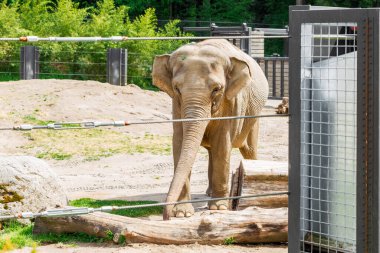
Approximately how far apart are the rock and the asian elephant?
117 cm

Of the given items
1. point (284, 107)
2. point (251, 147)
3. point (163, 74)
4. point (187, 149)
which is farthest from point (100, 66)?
point (187, 149)

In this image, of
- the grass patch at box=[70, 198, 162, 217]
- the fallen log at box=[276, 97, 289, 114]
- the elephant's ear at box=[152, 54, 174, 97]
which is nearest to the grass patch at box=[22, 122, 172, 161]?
the fallen log at box=[276, 97, 289, 114]

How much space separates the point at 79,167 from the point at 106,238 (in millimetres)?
6810

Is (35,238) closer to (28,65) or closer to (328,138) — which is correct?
(328,138)

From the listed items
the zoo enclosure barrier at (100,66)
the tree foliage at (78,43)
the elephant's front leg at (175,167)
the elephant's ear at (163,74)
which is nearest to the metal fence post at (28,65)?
the zoo enclosure barrier at (100,66)

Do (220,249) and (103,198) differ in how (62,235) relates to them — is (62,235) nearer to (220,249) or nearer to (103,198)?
(220,249)

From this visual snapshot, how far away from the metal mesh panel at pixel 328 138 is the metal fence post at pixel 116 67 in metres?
19.0

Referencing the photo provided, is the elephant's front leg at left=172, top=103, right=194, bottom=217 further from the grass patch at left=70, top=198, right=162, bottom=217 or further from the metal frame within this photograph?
the metal frame

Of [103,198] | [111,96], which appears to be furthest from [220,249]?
[111,96]

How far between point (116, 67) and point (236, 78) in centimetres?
1473

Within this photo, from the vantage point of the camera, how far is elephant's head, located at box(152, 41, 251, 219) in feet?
31.1

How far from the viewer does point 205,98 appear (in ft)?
32.1

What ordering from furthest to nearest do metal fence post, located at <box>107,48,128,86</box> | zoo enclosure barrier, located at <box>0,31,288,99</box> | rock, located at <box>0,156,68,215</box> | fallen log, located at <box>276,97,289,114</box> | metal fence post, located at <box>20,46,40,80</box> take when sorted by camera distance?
metal fence post, located at <box>20,46,40,80</box>
zoo enclosure barrier, located at <box>0,31,288,99</box>
metal fence post, located at <box>107,48,128,86</box>
fallen log, located at <box>276,97,289,114</box>
rock, located at <box>0,156,68,215</box>

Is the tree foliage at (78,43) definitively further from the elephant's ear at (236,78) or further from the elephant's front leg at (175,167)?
the elephant's front leg at (175,167)
